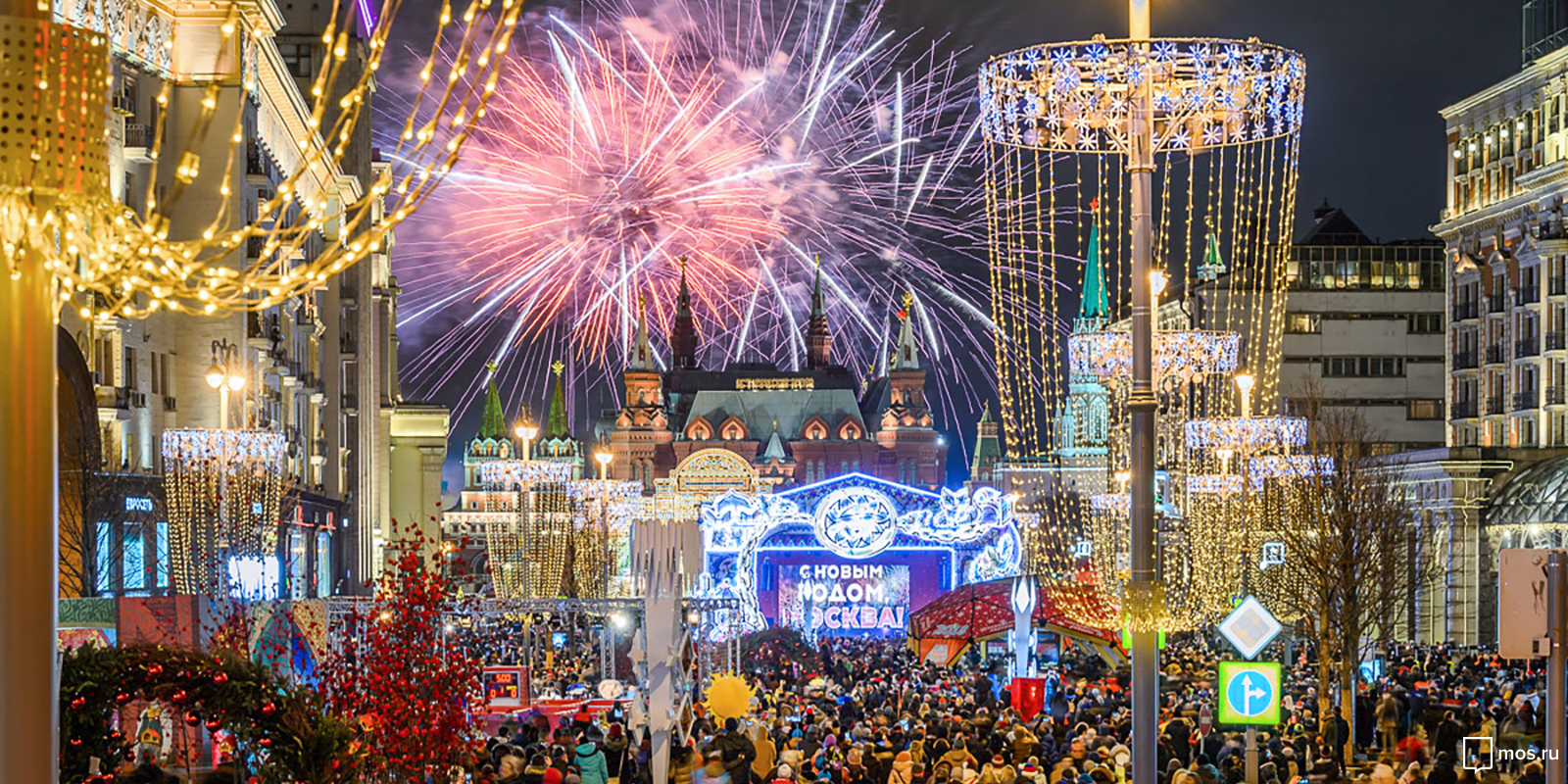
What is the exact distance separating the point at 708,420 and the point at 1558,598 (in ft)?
500

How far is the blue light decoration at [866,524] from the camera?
226ft

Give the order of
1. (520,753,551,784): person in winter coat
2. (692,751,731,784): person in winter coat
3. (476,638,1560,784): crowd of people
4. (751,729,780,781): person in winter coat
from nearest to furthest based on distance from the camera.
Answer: (692,751,731,784): person in winter coat < (520,753,551,784): person in winter coat < (476,638,1560,784): crowd of people < (751,729,780,781): person in winter coat

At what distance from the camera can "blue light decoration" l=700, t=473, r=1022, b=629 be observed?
6888cm

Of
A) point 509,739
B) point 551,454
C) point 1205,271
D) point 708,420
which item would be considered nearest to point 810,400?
point 708,420

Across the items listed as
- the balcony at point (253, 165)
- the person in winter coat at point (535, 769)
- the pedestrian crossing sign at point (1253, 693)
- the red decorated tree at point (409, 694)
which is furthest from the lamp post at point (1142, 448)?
the balcony at point (253, 165)

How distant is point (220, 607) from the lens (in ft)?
78.7

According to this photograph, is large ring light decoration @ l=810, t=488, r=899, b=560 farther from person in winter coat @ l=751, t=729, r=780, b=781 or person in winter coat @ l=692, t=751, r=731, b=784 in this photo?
person in winter coat @ l=692, t=751, r=731, b=784

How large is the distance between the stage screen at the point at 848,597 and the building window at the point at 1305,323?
105 ft

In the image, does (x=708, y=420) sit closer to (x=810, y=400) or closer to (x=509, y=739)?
(x=810, y=400)

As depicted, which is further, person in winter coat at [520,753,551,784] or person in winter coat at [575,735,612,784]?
person in winter coat at [575,735,612,784]

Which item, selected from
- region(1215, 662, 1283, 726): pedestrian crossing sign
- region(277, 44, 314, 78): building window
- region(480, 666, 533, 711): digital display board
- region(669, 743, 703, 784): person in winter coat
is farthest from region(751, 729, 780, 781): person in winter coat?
region(277, 44, 314, 78): building window

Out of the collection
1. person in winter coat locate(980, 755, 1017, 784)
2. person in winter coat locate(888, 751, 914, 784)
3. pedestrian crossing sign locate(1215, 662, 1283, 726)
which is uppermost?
pedestrian crossing sign locate(1215, 662, 1283, 726)

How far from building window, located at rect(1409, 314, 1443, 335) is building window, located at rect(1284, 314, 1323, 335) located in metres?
4.43

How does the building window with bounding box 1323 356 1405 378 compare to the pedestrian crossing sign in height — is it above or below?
above
